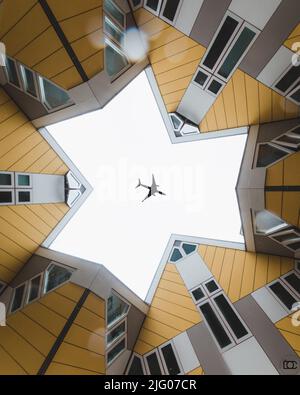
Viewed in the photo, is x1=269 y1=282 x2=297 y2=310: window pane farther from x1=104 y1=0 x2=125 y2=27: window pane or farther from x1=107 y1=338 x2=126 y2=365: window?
x1=104 y1=0 x2=125 y2=27: window pane

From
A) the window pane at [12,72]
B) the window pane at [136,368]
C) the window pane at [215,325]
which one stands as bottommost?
the window pane at [136,368]

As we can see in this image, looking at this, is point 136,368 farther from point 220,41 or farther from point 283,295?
point 220,41

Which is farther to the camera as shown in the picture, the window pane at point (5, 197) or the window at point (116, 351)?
the window at point (116, 351)

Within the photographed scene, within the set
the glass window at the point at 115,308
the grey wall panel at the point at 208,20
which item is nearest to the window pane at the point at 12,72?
the grey wall panel at the point at 208,20

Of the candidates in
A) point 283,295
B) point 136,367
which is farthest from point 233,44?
point 136,367

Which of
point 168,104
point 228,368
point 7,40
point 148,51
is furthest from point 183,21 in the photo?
point 228,368

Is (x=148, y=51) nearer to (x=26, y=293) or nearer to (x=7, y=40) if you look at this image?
(x=7, y=40)

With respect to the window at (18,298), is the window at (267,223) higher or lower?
higher

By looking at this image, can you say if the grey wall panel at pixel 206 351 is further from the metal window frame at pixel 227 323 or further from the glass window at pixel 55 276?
the glass window at pixel 55 276
